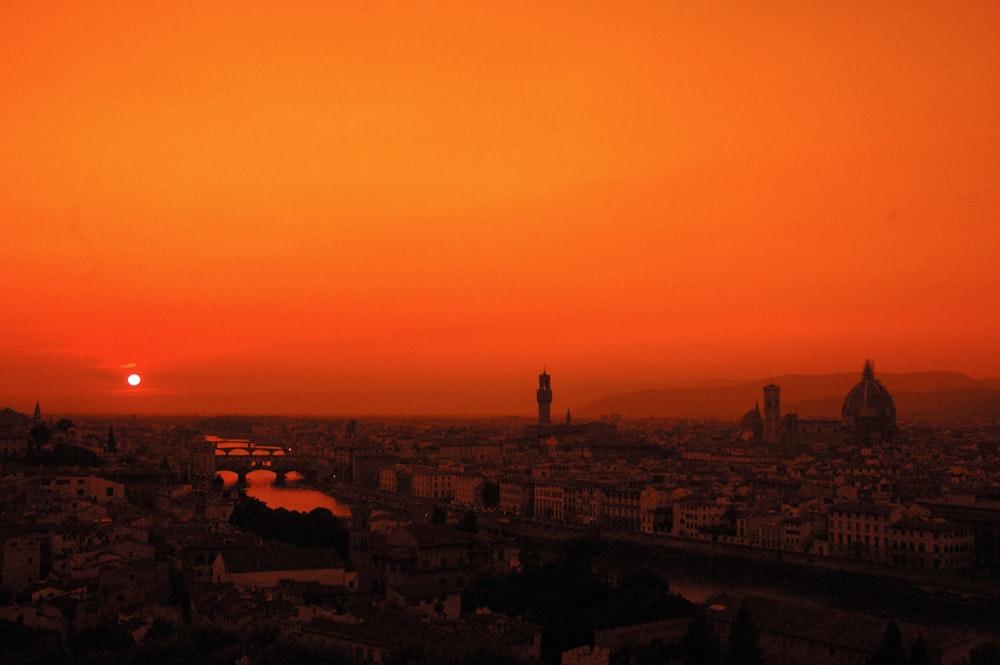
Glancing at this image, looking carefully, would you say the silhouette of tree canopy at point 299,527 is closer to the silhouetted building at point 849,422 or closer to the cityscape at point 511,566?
the cityscape at point 511,566

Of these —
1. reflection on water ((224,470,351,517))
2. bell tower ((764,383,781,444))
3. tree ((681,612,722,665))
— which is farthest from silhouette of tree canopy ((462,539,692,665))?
bell tower ((764,383,781,444))

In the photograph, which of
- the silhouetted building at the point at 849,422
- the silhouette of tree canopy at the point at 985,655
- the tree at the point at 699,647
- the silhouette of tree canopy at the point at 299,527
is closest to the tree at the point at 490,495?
the silhouette of tree canopy at the point at 299,527

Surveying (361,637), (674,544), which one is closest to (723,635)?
(361,637)

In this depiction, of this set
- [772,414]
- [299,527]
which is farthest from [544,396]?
[299,527]

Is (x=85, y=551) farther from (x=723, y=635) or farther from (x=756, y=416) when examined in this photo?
(x=756, y=416)

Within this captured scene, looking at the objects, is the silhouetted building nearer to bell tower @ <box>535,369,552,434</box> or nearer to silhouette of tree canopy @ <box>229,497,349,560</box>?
bell tower @ <box>535,369,552,434</box>

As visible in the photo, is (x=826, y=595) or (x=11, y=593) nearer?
(x=11, y=593)
